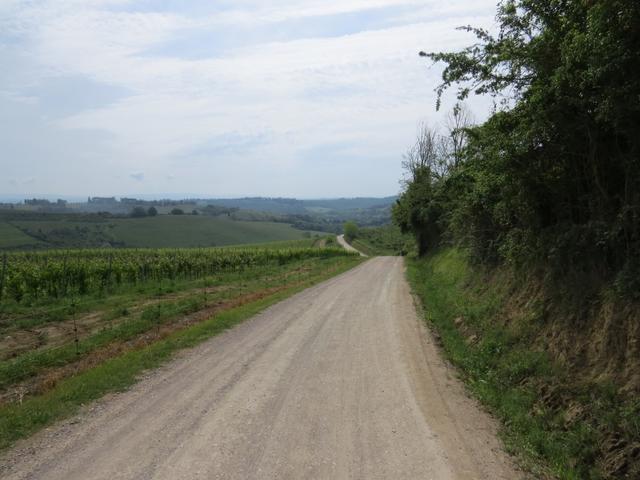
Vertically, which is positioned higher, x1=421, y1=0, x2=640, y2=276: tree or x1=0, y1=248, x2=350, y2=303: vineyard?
x1=421, y1=0, x2=640, y2=276: tree

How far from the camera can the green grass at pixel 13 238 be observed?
276 ft

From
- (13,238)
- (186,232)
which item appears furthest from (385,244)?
(13,238)

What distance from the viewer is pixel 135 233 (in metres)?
120

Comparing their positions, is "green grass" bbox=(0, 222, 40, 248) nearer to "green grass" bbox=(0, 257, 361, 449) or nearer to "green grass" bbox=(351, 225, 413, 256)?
"green grass" bbox=(351, 225, 413, 256)

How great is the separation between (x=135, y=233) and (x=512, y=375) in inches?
4846

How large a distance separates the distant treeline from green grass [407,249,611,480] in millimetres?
1772

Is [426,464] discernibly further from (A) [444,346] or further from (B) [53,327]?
(B) [53,327]

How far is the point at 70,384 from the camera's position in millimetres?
8570

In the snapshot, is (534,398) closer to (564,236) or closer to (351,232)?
(564,236)

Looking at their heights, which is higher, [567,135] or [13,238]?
[567,135]

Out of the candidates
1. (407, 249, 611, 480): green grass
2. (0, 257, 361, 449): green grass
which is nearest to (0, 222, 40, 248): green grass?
(0, 257, 361, 449): green grass

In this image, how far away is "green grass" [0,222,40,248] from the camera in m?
84.1

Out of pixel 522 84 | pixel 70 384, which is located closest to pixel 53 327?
pixel 70 384

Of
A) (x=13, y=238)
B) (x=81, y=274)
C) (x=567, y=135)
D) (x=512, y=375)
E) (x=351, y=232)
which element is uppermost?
(x=567, y=135)
